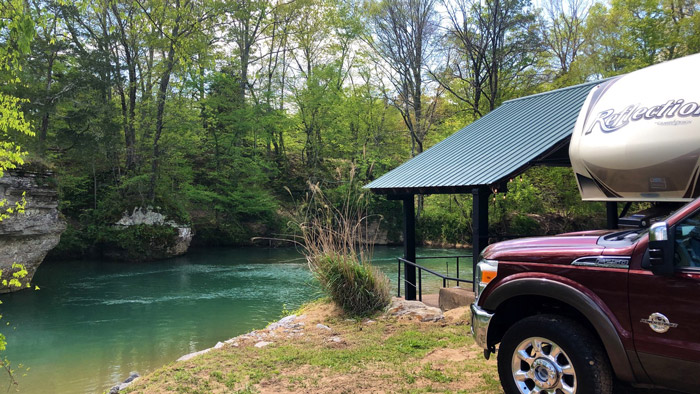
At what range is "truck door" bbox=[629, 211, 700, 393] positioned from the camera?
2.57 metres

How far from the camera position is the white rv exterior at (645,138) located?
4.14 metres

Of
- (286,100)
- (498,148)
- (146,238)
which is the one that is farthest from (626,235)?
(286,100)

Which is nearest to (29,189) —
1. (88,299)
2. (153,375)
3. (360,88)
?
(88,299)

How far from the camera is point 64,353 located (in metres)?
10.2

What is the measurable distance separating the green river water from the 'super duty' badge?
7.55 m

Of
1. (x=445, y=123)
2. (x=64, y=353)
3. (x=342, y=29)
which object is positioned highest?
(x=342, y=29)

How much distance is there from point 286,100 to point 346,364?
31.0 meters

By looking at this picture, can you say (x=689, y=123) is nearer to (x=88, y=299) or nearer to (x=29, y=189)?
(x=88, y=299)

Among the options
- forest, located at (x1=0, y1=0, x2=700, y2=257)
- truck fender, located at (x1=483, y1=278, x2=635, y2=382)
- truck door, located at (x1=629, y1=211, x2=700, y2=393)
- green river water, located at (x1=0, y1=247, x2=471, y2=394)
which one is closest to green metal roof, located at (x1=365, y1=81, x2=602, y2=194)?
green river water, located at (x1=0, y1=247, x2=471, y2=394)

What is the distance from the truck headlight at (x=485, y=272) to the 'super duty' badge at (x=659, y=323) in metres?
1.11

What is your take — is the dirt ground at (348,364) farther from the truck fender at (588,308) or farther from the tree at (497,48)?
the tree at (497,48)

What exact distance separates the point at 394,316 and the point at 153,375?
3.82m

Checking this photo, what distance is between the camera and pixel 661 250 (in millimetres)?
2648

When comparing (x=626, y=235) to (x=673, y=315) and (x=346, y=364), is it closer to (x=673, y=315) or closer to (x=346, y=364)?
(x=673, y=315)
